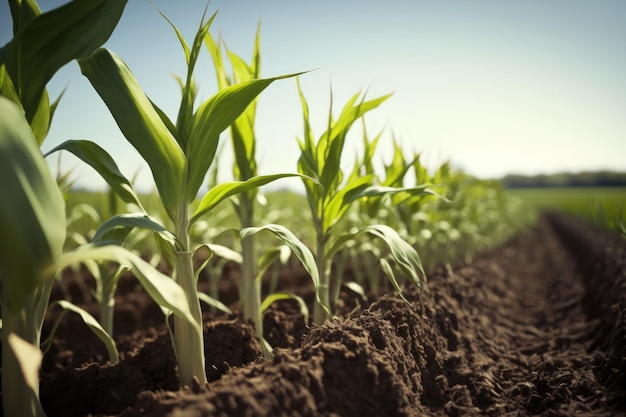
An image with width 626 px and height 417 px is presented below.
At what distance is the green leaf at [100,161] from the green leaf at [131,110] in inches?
6.4

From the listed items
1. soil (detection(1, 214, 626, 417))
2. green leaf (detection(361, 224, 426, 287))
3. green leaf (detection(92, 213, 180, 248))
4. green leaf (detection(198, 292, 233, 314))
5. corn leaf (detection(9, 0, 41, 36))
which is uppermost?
corn leaf (detection(9, 0, 41, 36))

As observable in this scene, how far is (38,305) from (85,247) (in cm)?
42

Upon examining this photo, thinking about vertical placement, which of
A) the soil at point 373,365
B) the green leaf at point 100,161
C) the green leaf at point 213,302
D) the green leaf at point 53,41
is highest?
the green leaf at point 53,41

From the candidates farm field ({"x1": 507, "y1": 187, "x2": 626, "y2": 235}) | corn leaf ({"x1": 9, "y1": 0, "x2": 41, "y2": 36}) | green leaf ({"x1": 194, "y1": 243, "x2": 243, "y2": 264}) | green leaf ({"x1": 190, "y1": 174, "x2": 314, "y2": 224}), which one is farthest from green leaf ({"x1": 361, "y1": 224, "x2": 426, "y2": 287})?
farm field ({"x1": 507, "y1": 187, "x2": 626, "y2": 235})

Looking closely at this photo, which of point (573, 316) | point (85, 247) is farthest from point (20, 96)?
point (573, 316)

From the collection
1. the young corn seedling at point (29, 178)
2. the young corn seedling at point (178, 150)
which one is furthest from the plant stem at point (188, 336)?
the young corn seedling at point (29, 178)

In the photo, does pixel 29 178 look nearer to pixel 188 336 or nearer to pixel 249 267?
pixel 188 336

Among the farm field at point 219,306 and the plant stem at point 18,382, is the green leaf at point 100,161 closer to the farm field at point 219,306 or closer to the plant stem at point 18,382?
the farm field at point 219,306

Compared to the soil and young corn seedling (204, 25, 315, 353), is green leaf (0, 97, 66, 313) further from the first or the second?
young corn seedling (204, 25, 315, 353)

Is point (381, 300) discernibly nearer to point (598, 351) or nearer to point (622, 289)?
point (598, 351)

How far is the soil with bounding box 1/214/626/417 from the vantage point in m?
1.22

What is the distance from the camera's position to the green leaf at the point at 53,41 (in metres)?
1.15

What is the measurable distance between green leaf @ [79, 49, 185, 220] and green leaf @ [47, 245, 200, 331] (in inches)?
15.7

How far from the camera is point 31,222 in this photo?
35.5 inches
